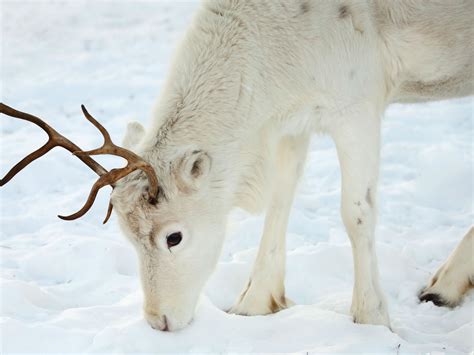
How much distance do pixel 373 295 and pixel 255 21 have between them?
78.5 inches

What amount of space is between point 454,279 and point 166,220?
238cm

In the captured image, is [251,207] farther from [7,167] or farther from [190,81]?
[7,167]

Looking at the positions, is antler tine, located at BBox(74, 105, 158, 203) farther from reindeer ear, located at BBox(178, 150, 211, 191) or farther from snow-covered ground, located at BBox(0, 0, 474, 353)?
snow-covered ground, located at BBox(0, 0, 474, 353)

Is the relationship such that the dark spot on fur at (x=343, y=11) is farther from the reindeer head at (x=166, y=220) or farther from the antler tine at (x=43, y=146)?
the antler tine at (x=43, y=146)

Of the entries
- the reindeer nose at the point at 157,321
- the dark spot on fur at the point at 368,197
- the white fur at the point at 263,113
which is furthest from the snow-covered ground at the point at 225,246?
the dark spot on fur at the point at 368,197

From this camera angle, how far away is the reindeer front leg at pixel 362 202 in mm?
4906

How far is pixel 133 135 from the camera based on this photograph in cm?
486

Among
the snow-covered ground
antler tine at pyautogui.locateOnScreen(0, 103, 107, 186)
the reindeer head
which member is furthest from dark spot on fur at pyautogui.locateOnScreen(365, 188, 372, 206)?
antler tine at pyautogui.locateOnScreen(0, 103, 107, 186)

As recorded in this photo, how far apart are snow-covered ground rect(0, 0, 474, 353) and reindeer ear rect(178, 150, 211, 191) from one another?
65cm

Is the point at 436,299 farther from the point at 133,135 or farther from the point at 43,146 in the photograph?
the point at 43,146

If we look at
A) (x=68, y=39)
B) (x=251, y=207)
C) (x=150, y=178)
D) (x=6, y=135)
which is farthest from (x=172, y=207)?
(x=68, y=39)

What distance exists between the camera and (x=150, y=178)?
419 cm

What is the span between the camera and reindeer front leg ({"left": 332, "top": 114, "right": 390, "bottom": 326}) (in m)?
4.91

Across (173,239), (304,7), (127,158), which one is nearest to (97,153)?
(127,158)
